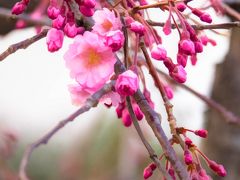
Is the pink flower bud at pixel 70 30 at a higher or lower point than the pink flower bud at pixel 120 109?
higher

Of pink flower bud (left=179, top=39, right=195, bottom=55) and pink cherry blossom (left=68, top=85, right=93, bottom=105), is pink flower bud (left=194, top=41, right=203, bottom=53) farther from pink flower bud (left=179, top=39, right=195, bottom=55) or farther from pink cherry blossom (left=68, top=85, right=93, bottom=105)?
pink cherry blossom (left=68, top=85, right=93, bottom=105)

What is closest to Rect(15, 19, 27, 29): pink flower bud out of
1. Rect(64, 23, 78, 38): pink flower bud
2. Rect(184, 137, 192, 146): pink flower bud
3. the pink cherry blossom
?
the pink cherry blossom

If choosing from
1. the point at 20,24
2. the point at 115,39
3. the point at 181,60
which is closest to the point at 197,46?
the point at 181,60

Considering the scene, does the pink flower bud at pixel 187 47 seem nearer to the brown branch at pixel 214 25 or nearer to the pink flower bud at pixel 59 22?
the brown branch at pixel 214 25

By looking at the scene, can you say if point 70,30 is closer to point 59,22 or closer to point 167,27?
point 59,22

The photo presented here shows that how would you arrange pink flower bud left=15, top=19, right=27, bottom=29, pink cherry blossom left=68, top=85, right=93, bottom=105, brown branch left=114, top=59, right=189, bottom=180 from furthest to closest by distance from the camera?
pink flower bud left=15, top=19, right=27, bottom=29 < pink cherry blossom left=68, top=85, right=93, bottom=105 < brown branch left=114, top=59, right=189, bottom=180

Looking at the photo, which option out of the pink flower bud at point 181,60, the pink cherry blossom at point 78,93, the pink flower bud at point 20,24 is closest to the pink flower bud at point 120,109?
the pink cherry blossom at point 78,93
